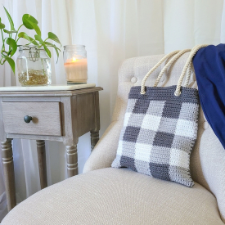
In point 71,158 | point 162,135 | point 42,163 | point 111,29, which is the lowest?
point 42,163

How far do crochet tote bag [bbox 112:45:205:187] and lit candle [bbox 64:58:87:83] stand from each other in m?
0.29

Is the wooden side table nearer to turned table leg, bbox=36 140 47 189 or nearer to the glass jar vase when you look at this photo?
the glass jar vase

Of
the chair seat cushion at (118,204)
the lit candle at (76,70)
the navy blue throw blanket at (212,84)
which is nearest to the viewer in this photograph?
the chair seat cushion at (118,204)

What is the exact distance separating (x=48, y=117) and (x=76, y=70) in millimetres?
240

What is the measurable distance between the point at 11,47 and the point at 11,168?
52cm

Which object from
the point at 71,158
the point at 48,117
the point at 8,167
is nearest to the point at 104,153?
the point at 71,158

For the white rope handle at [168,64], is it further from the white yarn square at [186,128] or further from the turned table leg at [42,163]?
the turned table leg at [42,163]

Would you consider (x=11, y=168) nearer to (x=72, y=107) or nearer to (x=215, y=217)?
(x=72, y=107)

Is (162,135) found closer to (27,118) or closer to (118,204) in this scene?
(118,204)

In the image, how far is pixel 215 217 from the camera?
0.50m

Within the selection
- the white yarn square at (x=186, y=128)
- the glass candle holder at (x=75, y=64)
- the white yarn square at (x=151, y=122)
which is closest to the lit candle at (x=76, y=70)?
the glass candle holder at (x=75, y=64)

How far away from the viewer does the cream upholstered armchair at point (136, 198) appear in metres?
0.47

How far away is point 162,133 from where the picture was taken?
683 millimetres

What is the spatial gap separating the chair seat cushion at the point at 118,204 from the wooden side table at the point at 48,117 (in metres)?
0.22
